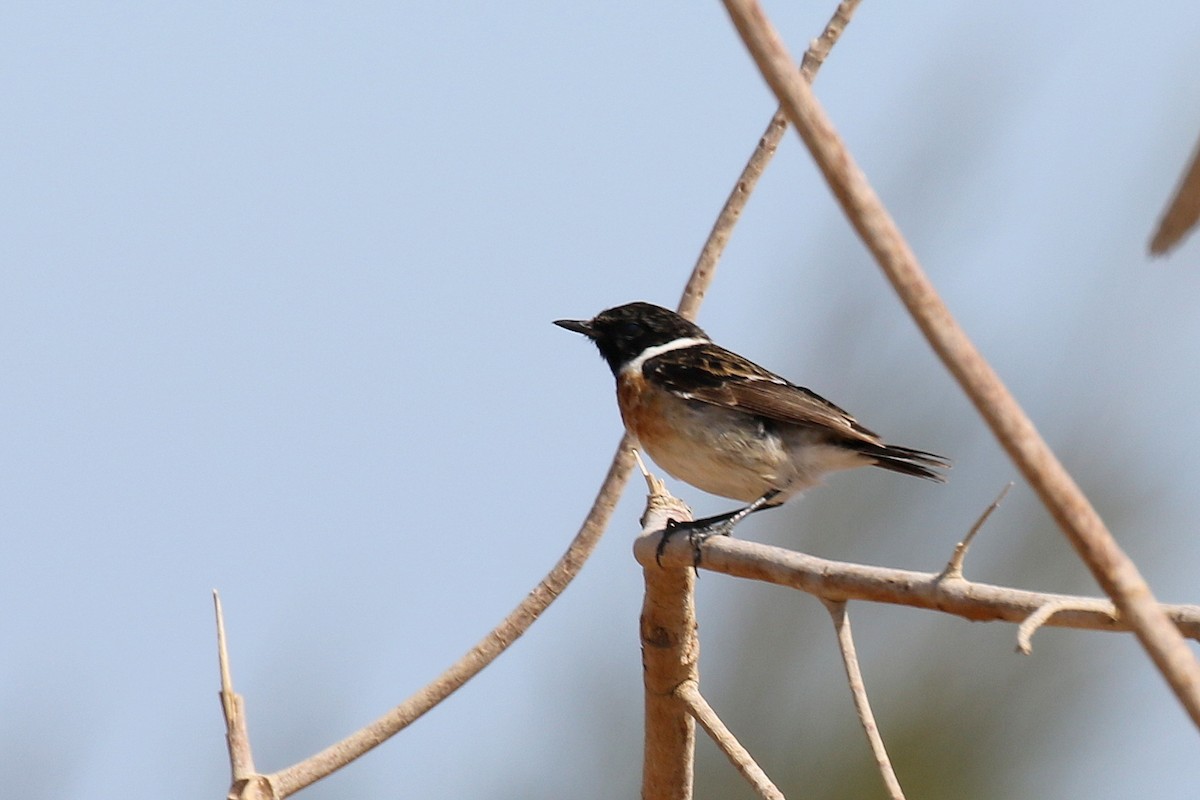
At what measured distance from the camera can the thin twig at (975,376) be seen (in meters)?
1.00

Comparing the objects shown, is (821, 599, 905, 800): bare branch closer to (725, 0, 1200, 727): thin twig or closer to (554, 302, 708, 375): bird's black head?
(725, 0, 1200, 727): thin twig

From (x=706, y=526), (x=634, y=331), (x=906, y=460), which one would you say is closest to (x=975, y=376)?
(x=706, y=526)

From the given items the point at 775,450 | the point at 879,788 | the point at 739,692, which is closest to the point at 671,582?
the point at 775,450

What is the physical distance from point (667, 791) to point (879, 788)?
345cm

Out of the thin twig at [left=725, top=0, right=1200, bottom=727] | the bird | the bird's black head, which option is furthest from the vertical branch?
the bird's black head

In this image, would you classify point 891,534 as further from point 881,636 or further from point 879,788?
point 879,788

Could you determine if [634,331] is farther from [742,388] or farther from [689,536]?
[689,536]

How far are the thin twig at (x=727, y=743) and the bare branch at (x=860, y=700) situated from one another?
214mm

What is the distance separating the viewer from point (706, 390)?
4395 mm

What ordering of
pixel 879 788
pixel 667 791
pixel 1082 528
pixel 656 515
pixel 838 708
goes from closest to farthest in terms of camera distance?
1. pixel 1082 528
2. pixel 667 791
3. pixel 656 515
4. pixel 879 788
5. pixel 838 708

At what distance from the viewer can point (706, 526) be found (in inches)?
136

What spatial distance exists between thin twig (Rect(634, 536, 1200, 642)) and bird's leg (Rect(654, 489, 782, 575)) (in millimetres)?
56

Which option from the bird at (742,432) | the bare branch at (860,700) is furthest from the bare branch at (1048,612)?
the bird at (742,432)

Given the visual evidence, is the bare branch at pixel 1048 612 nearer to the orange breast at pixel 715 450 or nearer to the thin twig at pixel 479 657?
the thin twig at pixel 479 657
